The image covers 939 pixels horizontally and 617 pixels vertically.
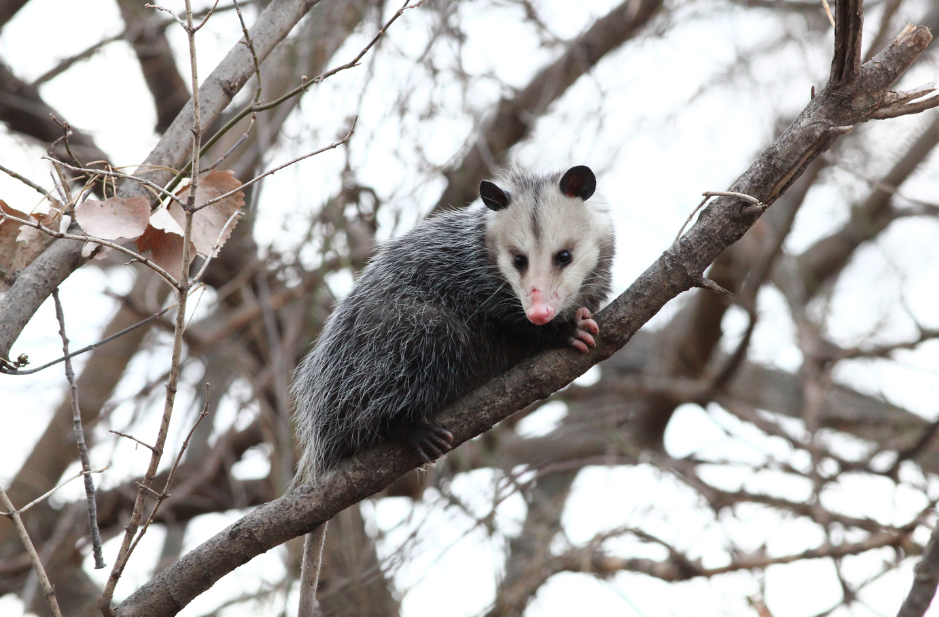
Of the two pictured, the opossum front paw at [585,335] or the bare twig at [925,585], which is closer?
the bare twig at [925,585]

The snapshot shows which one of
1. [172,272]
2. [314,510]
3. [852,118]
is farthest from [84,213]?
[852,118]

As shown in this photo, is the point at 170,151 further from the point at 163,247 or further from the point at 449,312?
the point at 449,312

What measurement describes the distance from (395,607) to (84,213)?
2.29 m

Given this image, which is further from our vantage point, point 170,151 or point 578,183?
point 578,183

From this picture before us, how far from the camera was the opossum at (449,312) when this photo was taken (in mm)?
2039

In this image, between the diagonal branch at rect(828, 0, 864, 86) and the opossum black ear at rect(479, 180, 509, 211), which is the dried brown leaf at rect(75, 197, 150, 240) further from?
the diagonal branch at rect(828, 0, 864, 86)

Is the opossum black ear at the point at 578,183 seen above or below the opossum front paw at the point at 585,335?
above

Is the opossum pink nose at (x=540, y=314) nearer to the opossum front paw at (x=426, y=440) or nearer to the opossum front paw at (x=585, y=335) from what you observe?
the opossum front paw at (x=585, y=335)

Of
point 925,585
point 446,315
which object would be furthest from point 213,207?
point 925,585

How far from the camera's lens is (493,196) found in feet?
7.79

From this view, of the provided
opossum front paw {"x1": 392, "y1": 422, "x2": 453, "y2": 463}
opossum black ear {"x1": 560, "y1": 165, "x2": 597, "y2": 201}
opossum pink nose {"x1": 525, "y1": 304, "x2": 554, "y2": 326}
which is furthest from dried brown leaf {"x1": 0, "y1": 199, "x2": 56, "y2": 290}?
opossum black ear {"x1": 560, "y1": 165, "x2": 597, "y2": 201}

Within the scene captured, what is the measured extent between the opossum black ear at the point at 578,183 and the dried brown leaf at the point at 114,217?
45.0 inches

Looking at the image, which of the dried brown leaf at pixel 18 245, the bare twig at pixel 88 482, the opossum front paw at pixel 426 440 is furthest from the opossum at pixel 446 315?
the dried brown leaf at pixel 18 245

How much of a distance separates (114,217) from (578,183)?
1.25 metres
